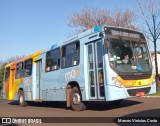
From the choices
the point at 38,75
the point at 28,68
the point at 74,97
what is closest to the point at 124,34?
the point at 74,97

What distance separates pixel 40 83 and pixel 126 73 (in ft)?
22.0

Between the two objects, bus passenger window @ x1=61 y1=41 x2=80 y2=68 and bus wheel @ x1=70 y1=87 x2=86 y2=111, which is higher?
bus passenger window @ x1=61 y1=41 x2=80 y2=68

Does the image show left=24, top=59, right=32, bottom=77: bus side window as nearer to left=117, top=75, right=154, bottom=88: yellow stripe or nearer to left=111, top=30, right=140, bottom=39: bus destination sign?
left=111, top=30, right=140, bottom=39: bus destination sign

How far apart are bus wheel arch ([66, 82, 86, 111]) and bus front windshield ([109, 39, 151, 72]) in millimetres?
2354

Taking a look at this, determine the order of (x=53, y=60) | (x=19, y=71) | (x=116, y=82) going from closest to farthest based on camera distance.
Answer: (x=116, y=82), (x=53, y=60), (x=19, y=71)

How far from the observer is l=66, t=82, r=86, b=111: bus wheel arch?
12.6m

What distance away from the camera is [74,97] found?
12.9 m

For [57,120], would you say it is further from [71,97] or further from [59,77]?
[59,77]

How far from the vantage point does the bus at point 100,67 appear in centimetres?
1108

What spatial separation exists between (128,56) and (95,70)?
1.40 metres

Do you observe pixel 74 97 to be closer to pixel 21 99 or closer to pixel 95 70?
pixel 95 70

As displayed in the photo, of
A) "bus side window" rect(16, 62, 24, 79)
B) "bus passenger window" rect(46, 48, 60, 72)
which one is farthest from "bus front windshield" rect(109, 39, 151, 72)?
"bus side window" rect(16, 62, 24, 79)

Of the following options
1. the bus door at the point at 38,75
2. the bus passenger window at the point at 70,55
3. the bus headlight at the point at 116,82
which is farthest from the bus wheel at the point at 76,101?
the bus door at the point at 38,75

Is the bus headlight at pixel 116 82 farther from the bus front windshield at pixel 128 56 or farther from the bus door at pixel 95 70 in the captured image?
the bus door at pixel 95 70
